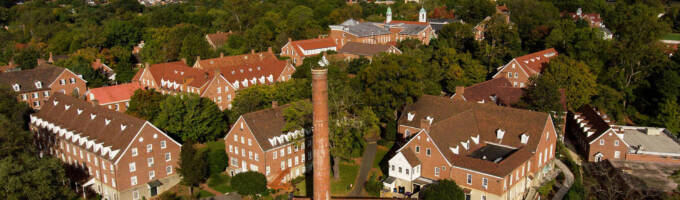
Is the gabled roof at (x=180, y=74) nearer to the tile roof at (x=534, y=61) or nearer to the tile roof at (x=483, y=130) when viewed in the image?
the tile roof at (x=483, y=130)

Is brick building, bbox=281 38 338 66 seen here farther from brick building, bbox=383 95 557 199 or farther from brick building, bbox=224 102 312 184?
brick building, bbox=383 95 557 199

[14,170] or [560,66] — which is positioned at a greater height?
[560,66]

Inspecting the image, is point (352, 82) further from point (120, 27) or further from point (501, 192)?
point (120, 27)

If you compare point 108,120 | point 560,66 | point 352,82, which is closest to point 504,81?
point 560,66

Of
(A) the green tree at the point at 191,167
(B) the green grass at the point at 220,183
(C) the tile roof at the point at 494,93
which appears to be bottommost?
(B) the green grass at the point at 220,183

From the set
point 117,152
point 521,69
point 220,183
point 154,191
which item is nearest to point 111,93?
point 117,152

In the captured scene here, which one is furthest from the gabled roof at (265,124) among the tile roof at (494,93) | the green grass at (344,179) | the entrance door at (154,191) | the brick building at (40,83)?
the brick building at (40,83)

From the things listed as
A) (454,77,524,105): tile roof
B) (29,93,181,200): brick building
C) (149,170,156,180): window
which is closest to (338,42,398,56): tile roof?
(454,77,524,105): tile roof
